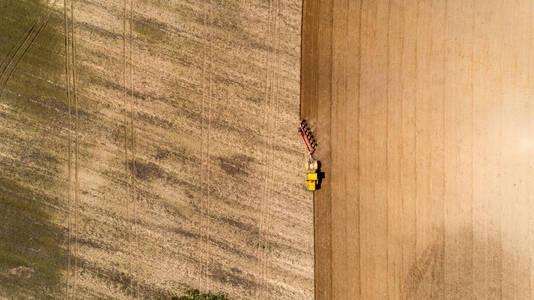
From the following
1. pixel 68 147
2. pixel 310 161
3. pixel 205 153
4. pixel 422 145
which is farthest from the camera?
pixel 68 147

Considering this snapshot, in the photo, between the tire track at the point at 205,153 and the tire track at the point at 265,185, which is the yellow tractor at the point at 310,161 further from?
the tire track at the point at 205,153

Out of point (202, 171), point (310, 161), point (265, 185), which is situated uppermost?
point (310, 161)

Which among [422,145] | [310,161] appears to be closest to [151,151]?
[310,161]

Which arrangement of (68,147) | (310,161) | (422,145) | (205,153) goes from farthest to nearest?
(68,147) → (205,153) → (310,161) → (422,145)

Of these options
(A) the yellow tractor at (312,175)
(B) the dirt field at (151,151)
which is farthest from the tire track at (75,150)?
(A) the yellow tractor at (312,175)

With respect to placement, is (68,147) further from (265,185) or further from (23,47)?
(265,185)

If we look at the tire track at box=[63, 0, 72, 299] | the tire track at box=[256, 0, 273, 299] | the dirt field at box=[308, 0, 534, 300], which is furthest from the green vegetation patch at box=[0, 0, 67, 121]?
the dirt field at box=[308, 0, 534, 300]

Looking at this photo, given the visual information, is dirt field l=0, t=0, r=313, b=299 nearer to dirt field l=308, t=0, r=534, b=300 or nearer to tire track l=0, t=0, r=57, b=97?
tire track l=0, t=0, r=57, b=97
